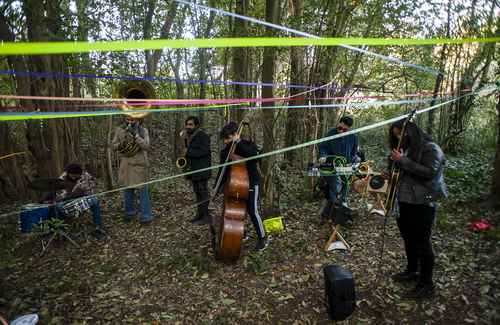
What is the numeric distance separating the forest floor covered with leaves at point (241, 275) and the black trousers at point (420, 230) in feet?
1.35

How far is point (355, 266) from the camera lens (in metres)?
3.89

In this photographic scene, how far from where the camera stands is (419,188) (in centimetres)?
287

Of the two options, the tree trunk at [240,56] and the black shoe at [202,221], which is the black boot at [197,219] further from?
the tree trunk at [240,56]

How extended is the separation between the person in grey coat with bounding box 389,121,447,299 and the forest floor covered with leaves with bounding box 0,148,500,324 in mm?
448

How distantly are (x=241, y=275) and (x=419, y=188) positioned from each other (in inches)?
89.5

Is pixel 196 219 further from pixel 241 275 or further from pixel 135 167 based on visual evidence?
pixel 241 275

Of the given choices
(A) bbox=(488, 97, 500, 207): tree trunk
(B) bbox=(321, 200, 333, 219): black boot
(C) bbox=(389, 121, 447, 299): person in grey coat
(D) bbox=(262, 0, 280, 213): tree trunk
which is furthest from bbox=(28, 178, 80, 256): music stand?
(A) bbox=(488, 97, 500, 207): tree trunk

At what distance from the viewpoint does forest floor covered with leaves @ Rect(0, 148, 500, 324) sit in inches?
124

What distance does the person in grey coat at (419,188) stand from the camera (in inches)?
111

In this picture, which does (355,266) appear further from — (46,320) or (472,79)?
(472,79)

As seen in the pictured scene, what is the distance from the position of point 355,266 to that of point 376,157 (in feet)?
19.7

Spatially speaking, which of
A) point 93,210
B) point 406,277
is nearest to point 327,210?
point 406,277

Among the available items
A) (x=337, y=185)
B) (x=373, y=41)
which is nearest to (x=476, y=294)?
(x=337, y=185)

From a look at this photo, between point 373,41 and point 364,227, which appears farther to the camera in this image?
point 364,227
